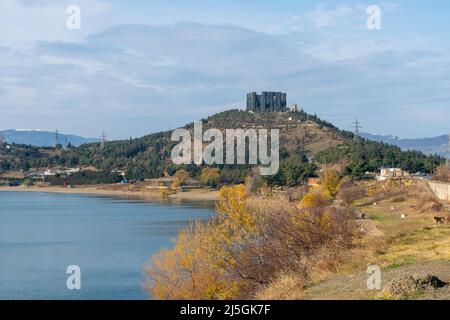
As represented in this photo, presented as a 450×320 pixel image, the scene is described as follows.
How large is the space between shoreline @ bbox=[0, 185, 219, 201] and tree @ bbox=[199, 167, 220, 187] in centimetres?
178

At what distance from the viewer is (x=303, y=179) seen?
265 feet

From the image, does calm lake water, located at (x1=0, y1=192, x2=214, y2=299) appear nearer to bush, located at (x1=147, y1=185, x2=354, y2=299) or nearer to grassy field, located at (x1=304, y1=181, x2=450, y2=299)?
bush, located at (x1=147, y1=185, x2=354, y2=299)

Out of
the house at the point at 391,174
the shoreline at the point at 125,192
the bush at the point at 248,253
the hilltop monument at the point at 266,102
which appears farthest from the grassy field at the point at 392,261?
the hilltop monument at the point at 266,102

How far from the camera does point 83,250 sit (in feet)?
126

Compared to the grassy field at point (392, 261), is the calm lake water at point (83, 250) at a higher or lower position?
lower

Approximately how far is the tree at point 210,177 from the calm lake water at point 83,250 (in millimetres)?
31855

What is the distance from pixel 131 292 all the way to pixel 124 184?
97.5 metres

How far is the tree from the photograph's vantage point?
101 m

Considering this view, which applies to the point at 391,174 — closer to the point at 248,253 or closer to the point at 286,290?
the point at 248,253

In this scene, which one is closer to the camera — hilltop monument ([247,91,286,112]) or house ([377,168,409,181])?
house ([377,168,409,181])

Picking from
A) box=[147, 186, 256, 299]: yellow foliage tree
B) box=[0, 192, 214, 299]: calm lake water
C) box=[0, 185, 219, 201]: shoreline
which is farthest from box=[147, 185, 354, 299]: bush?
box=[0, 185, 219, 201]: shoreline

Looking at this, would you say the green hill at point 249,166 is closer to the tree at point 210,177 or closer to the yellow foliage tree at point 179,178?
the tree at point 210,177

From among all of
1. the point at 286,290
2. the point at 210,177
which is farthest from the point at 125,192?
the point at 286,290

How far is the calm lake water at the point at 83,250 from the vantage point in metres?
26.2
